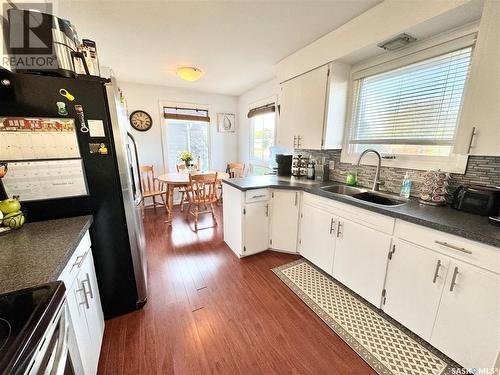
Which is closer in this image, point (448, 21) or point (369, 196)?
point (448, 21)

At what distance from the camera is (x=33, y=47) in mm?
1108

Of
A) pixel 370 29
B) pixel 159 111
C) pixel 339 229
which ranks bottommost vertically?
pixel 339 229

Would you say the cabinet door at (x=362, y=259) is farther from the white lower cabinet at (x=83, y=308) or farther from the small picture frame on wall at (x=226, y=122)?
the small picture frame on wall at (x=226, y=122)

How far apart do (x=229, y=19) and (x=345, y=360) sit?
2.79 m

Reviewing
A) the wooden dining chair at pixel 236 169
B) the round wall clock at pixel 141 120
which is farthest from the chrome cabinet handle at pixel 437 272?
the round wall clock at pixel 141 120

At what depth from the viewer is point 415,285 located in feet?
4.38

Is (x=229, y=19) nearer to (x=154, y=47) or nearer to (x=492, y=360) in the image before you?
(x=154, y=47)

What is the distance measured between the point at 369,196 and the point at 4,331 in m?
2.38

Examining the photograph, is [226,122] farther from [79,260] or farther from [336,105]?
[79,260]

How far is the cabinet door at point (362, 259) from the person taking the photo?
1.52m

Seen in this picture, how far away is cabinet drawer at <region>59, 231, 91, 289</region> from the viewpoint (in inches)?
34.2

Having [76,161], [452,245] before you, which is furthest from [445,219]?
[76,161]

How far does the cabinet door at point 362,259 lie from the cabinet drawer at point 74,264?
1.87 metres

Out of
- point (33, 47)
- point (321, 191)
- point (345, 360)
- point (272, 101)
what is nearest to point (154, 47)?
point (33, 47)
